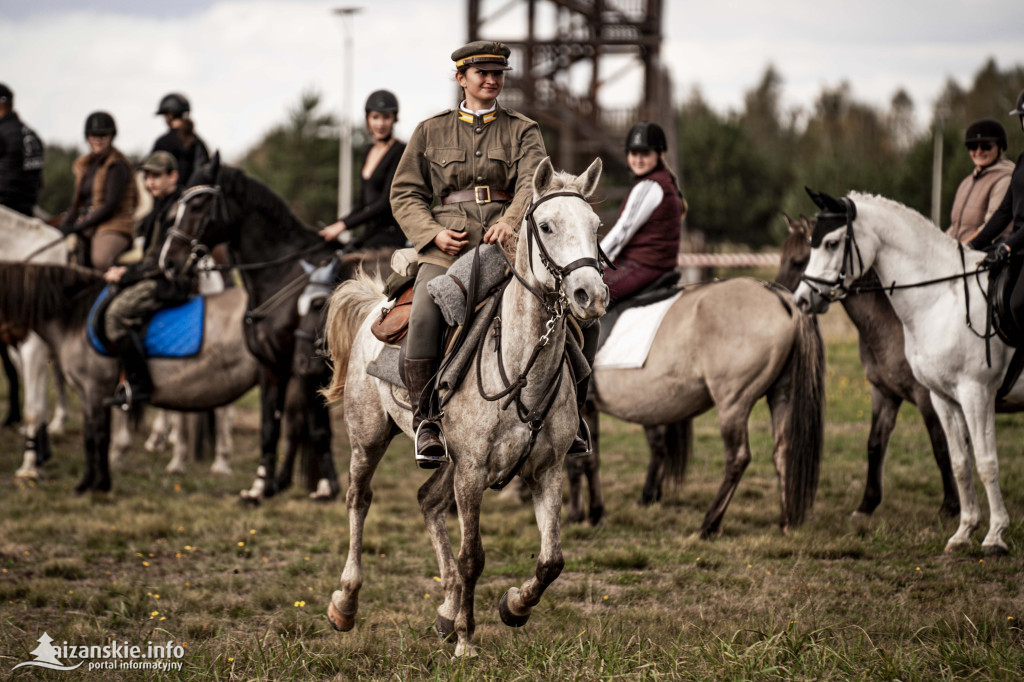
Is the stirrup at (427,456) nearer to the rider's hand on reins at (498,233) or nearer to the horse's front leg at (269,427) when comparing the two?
the rider's hand on reins at (498,233)

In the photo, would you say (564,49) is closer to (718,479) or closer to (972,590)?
(718,479)

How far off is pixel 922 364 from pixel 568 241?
3765 millimetres

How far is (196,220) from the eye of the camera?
849 centimetres

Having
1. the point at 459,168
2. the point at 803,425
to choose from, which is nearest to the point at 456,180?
the point at 459,168

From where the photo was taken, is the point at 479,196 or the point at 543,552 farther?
the point at 479,196

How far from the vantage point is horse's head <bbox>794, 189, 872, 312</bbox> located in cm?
668

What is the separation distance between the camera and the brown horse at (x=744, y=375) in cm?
705

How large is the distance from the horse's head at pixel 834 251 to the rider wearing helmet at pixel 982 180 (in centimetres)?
106

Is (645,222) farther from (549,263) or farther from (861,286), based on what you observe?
(549,263)

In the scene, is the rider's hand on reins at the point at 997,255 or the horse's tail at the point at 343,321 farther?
the rider's hand on reins at the point at 997,255

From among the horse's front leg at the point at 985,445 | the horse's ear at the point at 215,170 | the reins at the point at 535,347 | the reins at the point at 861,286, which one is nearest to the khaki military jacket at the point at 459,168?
the reins at the point at 535,347

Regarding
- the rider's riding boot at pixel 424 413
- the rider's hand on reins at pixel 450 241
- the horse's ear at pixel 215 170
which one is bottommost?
the rider's riding boot at pixel 424 413

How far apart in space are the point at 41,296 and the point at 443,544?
19.7 feet

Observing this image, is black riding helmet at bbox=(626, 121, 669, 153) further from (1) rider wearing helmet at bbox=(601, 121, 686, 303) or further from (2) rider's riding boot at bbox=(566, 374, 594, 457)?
(2) rider's riding boot at bbox=(566, 374, 594, 457)
